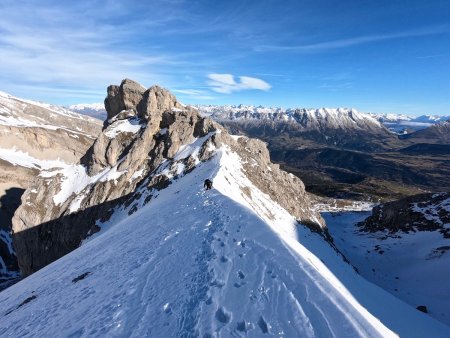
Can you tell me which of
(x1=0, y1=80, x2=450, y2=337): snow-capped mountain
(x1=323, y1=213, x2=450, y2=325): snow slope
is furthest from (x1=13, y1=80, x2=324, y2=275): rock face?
(x1=0, y1=80, x2=450, y2=337): snow-capped mountain

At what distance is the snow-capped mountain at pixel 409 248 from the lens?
43250 millimetres

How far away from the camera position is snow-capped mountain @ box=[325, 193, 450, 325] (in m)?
43.2

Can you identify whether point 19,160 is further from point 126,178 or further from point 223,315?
point 223,315

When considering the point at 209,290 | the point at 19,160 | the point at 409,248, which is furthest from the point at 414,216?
the point at 19,160

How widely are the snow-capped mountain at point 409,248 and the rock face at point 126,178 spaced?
12.2 metres

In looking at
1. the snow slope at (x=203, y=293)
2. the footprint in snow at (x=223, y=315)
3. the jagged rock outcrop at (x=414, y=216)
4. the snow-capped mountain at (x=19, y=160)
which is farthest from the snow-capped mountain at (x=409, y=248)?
the snow-capped mountain at (x=19, y=160)

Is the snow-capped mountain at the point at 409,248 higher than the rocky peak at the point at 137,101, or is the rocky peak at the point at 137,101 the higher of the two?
the rocky peak at the point at 137,101

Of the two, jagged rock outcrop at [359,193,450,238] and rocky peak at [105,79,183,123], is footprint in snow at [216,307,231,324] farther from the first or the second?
rocky peak at [105,79,183,123]

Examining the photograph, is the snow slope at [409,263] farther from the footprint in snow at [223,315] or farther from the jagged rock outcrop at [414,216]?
the footprint in snow at [223,315]

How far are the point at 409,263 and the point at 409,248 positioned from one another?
272 inches

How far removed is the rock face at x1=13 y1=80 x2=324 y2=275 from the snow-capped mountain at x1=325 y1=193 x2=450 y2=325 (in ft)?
39.9

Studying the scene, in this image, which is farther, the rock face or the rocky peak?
the rocky peak

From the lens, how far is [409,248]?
197 feet

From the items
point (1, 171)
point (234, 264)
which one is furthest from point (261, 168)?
point (1, 171)
